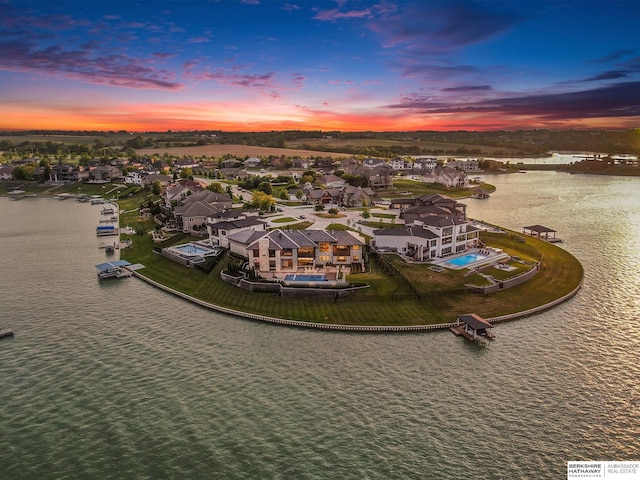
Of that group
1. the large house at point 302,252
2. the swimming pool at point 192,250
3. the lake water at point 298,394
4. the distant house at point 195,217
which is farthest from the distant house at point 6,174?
the large house at point 302,252

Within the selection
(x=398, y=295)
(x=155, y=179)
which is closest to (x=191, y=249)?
(x=398, y=295)

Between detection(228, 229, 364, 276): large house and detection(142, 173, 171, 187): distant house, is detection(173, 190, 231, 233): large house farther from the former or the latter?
detection(142, 173, 171, 187): distant house

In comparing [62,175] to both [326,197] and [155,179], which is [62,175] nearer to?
[155,179]

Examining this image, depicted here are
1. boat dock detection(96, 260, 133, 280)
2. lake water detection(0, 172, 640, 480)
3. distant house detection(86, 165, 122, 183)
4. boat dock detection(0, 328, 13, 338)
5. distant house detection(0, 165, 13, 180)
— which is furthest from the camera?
distant house detection(0, 165, 13, 180)

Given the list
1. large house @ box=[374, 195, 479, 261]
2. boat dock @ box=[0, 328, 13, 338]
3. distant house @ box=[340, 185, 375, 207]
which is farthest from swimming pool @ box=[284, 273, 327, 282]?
distant house @ box=[340, 185, 375, 207]

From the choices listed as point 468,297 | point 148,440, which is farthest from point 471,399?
point 148,440
